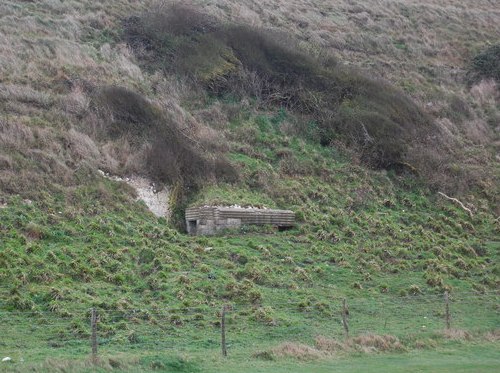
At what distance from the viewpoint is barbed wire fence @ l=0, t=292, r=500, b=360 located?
1695 centimetres

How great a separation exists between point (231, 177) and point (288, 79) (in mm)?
10773

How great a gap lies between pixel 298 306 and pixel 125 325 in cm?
538

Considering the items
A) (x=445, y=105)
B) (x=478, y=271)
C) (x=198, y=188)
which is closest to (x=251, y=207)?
(x=198, y=188)

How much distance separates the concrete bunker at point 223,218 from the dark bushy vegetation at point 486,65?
26012mm

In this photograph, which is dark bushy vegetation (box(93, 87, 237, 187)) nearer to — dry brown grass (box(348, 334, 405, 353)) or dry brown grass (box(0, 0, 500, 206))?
dry brown grass (box(0, 0, 500, 206))

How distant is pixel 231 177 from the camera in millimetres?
29359

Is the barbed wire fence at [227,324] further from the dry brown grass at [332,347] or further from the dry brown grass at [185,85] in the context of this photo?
the dry brown grass at [185,85]

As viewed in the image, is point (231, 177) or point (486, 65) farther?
point (486, 65)

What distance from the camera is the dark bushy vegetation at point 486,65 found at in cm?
4816

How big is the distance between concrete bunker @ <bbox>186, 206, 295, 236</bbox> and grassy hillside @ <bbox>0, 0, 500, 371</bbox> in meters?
0.53

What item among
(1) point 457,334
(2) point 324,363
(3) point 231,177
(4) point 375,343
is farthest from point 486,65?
(2) point 324,363

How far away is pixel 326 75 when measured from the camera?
128 feet

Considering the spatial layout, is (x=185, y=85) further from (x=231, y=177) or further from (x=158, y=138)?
(x=231, y=177)

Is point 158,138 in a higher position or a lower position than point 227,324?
higher
